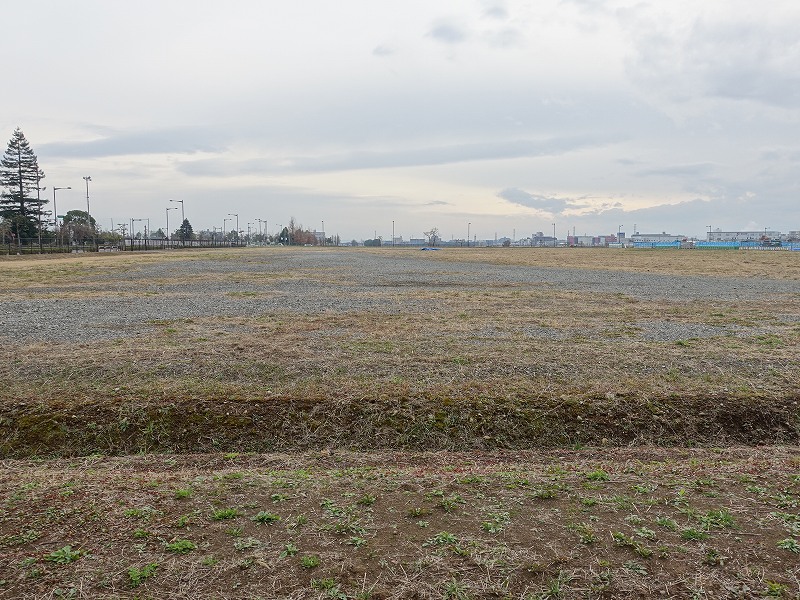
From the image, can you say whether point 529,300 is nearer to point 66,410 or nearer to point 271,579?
point 66,410

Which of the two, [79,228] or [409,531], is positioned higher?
[79,228]

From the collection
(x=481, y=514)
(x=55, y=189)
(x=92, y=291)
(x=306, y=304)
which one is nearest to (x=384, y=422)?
(x=481, y=514)

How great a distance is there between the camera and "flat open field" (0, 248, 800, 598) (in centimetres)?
425

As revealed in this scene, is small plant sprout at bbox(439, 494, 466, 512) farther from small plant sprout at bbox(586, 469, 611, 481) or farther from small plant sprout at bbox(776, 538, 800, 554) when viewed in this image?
small plant sprout at bbox(776, 538, 800, 554)

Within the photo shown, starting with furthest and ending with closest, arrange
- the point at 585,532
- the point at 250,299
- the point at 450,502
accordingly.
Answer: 1. the point at 250,299
2. the point at 450,502
3. the point at 585,532

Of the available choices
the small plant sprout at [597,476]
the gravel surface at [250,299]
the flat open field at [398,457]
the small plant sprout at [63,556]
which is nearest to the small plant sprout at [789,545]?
the flat open field at [398,457]

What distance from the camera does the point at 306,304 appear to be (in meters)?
20.1

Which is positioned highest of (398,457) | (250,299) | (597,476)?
(250,299)

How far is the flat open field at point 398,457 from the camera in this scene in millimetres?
4246

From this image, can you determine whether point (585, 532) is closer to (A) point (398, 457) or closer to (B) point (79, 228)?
(A) point (398, 457)

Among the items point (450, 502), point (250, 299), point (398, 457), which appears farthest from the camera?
point (250, 299)

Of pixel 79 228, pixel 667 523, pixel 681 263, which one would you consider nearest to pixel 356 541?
pixel 667 523

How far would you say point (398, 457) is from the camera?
23.9ft

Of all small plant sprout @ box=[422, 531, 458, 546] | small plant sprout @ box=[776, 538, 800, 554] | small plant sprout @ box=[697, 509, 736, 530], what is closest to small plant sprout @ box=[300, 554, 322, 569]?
small plant sprout @ box=[422, 531, 458, 546]
